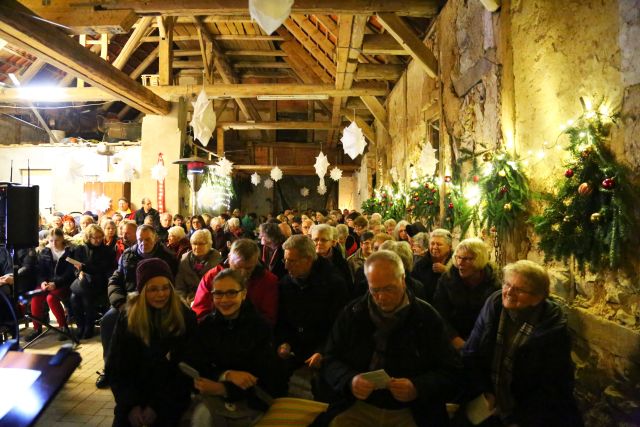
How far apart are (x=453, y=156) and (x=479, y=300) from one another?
312 centimetres

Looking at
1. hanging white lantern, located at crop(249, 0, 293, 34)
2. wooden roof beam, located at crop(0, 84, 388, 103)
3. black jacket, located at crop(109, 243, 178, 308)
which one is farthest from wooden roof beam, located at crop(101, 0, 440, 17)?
wooden roof beam, located at crop(0, 84, 388, 103)

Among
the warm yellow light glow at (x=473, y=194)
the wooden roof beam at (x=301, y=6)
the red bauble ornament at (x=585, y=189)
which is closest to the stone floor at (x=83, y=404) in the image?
the red bauble ornament at (x=585, y=189)

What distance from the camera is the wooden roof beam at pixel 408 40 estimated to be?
5965 mm

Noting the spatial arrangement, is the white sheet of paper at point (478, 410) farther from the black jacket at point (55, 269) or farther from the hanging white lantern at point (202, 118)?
the hanging white lantern at point (202, 118)

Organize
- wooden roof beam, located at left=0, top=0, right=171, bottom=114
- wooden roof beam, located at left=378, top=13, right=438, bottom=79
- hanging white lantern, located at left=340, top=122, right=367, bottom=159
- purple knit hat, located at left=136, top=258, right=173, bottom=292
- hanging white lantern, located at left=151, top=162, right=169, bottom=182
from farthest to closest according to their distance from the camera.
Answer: hanging white lantern, located at left=151, top=162, right=169, bottom=182 → hanging white lantern, located at left=340, top=122, right=367, bottom=159 → wooden roof beam, located at left=378, top=13, right=438, bottom=79 → wooden roof beam, located at left=0, top=0, right=171, bottom=114 → purple knit hat, located at left=136, top=258, right=173, bottom=292

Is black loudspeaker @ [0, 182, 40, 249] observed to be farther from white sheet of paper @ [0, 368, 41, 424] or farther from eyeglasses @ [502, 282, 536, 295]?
eyeglasses @ [502, 282, 536, 295]

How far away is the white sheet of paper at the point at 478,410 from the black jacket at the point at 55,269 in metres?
4.93

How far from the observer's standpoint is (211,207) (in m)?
14.2

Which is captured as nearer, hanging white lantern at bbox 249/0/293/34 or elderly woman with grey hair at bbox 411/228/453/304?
hanging white lantern at bbox 249/0/293/34

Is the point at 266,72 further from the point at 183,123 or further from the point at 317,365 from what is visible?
the point at 317,365

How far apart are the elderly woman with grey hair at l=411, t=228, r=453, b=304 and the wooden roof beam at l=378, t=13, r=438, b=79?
135 inches

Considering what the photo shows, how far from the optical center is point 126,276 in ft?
14.1

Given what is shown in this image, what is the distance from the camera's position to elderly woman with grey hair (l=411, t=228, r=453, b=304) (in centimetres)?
378

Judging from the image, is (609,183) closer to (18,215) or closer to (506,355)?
(506,355)
